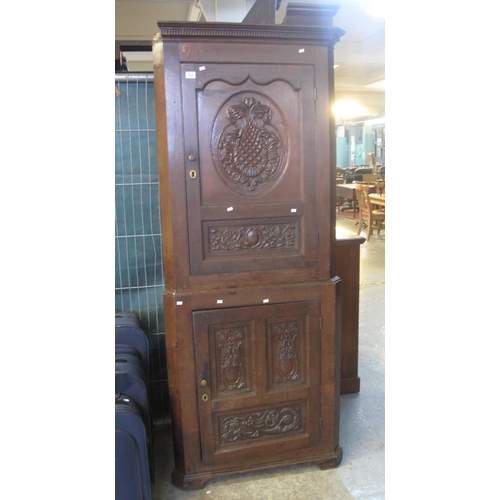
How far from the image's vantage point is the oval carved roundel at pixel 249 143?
185 cm

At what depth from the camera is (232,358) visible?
199cm

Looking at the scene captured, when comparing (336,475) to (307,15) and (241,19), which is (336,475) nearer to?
(307,15)

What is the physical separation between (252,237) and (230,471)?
1.00 m

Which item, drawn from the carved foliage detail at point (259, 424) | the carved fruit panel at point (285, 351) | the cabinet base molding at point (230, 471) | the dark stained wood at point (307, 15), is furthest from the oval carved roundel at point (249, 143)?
the cabinet base molding at point (230, 471)

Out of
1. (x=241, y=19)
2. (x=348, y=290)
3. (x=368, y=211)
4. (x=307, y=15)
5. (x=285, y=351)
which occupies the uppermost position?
(x=241, y=19)

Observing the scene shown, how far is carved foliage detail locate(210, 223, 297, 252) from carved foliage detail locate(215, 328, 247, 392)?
35 centimetres

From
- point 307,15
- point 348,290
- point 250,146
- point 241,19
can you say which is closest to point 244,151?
point 250,146

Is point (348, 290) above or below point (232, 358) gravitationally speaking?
above

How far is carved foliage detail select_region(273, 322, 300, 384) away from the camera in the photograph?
2025mm
